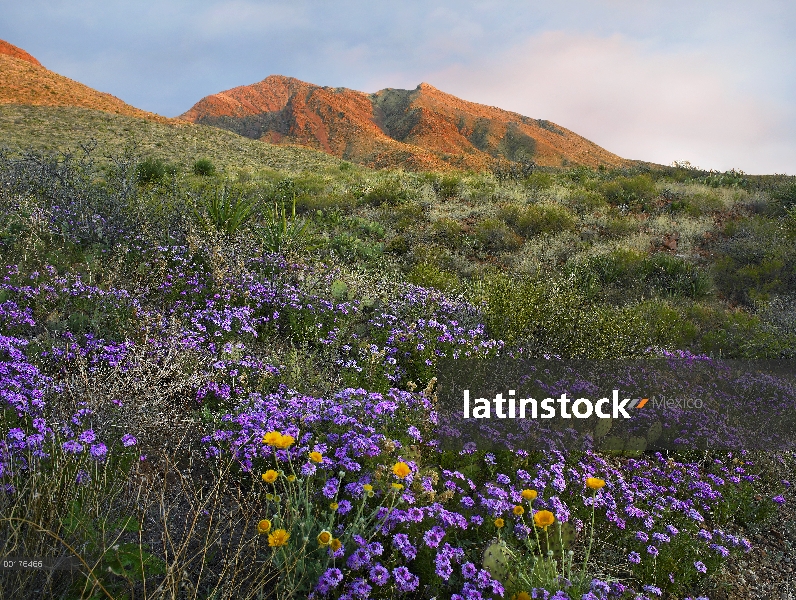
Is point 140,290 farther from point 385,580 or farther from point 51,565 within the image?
point 385,580

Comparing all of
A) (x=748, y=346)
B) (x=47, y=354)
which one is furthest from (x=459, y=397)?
(x=748, y=346)

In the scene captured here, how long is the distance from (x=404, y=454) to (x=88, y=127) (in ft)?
105

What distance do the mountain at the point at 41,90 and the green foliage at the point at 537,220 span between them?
1248 inches

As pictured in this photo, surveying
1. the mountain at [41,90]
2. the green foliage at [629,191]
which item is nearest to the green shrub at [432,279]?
the green foliage at [629,191]

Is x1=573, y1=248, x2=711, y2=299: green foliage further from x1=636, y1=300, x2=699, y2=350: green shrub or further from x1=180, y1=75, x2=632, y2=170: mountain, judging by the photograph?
x1=180, y1=75, x2=632, y2=170: mountain

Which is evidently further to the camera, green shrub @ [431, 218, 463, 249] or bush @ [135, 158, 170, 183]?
bush @ [135, 158, 170, 183]

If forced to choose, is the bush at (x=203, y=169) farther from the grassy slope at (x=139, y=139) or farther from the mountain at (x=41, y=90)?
the mountain at (x=41, y=90)

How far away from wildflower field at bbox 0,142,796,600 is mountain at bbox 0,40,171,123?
111 feet

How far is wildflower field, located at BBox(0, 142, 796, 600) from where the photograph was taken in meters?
2.30

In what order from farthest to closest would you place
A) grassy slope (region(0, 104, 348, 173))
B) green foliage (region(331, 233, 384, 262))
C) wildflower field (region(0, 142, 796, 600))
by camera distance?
1. grassy slope (region(0, 104, 348, 173))
2. green foliage (region(331, 233, 384, 262))
3. wildflower field (region(0, 142, 796, 600))

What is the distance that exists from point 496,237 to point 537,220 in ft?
4.69

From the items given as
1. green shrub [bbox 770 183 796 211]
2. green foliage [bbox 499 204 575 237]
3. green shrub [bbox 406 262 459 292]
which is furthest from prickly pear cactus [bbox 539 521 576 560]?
green shrub [bbox 770 183 796 211]

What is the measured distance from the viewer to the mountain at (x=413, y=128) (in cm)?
6228

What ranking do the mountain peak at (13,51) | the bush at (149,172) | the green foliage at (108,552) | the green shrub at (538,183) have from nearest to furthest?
1. the green foliage at (108,552)
2. the bush at (149,172)
3. the green shrub at (538,183)
4. the mountain peak at (13,51)
